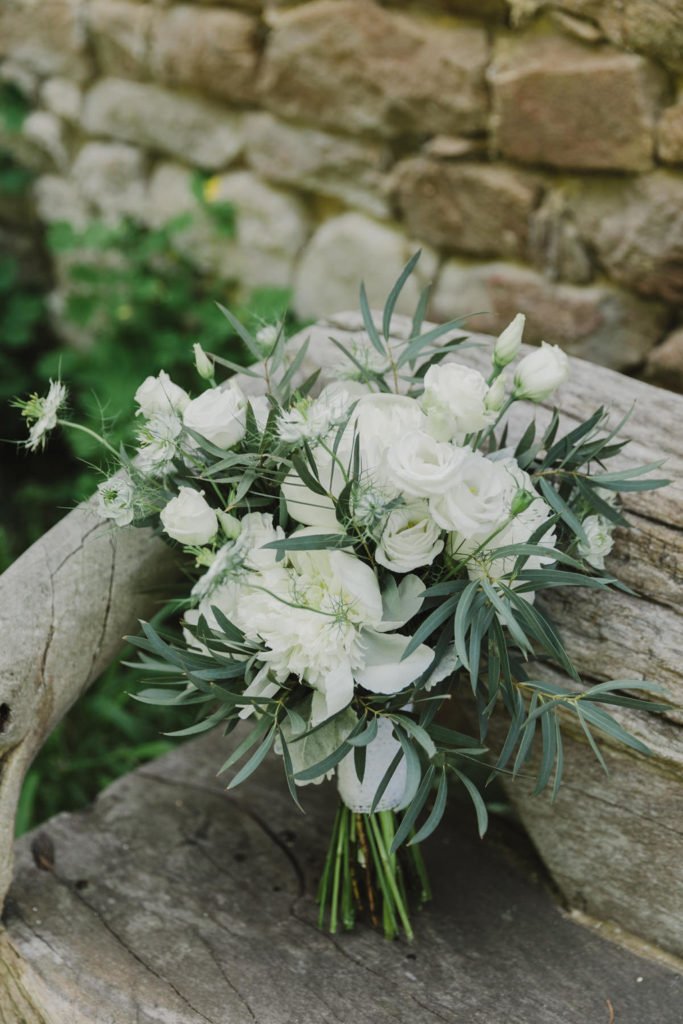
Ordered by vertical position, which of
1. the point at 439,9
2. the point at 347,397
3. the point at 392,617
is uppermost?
the point at 439,9

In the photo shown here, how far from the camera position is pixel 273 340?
124 centimetres

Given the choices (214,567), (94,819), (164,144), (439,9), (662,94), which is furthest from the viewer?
A: (164,144)

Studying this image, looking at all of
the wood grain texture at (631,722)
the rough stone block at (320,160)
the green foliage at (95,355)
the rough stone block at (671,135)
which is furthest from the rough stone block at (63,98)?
the wood grain texture at (631,722)

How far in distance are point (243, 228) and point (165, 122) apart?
0.38 metres

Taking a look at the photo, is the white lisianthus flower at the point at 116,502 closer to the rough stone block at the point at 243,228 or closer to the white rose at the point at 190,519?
the white rose at the point at 190,519

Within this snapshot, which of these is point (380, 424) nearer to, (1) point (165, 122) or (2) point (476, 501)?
(2) point (476, 501)

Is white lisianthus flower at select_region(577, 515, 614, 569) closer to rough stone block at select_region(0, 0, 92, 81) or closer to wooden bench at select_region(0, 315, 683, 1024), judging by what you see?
wooden bench at select_region(0, 315, 683, 1024)

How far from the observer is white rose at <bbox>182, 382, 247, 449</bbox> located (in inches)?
41.3

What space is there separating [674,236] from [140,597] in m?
1.15

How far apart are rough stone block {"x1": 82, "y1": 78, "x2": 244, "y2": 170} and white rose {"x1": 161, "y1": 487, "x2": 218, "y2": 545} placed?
1730 millimetres

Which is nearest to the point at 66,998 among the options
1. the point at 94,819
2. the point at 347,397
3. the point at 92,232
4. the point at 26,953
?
the point at 26,953

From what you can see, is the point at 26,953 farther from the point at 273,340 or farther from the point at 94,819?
the point at 273,340

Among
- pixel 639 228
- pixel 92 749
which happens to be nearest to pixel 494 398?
pixel 639 228

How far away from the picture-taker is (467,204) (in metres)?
2.05
